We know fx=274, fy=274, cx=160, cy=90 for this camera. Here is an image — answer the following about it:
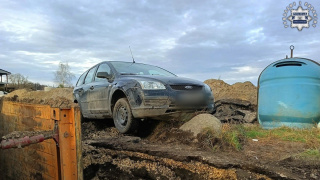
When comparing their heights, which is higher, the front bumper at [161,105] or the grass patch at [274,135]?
the front bumper at [161,105]

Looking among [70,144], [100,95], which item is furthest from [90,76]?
[70,144]

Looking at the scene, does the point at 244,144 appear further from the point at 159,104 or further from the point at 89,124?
the point at 89,124

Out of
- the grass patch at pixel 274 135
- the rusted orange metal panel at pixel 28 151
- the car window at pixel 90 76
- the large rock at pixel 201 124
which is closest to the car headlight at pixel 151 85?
the large rock at pixel 201 124

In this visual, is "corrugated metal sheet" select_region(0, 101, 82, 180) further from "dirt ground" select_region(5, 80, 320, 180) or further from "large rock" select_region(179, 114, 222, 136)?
"large rock" select_region(179, 114, 222, 136)

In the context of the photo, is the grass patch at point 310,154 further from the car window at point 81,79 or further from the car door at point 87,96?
the car window at point 81,79

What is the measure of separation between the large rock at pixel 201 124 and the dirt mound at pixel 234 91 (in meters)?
8.27

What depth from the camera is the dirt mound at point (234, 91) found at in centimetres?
1344

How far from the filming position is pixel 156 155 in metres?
4.17

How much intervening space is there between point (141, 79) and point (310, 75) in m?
3.68

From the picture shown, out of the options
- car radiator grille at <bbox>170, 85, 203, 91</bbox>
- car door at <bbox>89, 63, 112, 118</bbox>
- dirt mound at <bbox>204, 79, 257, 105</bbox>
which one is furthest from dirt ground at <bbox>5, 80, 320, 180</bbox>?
dirt mound at <bbox>204, 79, 257, 105</bbox>

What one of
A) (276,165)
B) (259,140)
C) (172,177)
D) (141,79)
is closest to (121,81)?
(141,79)

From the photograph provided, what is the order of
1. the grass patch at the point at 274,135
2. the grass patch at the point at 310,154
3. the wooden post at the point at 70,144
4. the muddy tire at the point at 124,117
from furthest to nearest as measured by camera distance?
1. the muddy tire at the point at 124,117
2. the grass patch at the point at 274,135
3. the grass patch at the point at 310,154
4. the wooden post at the point at 70,144

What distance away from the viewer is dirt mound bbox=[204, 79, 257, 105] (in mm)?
13441

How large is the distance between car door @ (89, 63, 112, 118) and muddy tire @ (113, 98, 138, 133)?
0.37 m
